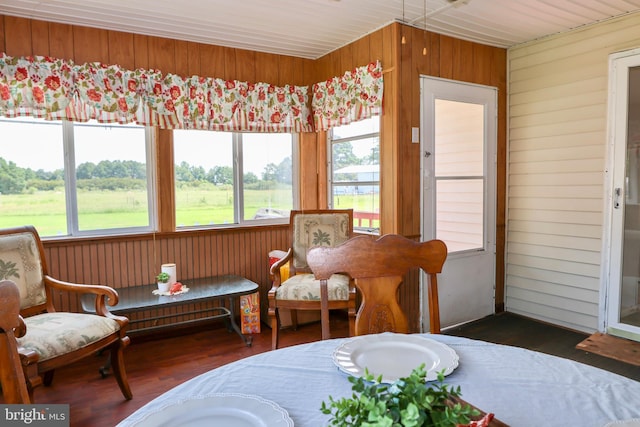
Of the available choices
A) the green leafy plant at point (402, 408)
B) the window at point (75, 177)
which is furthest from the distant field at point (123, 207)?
the green leafy plant at point (402, 408)

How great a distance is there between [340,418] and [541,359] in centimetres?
73

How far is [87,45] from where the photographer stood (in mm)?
3133

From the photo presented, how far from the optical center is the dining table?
2.92ft

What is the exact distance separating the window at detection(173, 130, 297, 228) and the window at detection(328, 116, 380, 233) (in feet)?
1.46

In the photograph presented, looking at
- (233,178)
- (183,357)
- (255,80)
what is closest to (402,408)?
(183,357)

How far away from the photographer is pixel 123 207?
3.40 m

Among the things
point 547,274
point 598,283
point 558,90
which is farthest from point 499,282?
point 558,90

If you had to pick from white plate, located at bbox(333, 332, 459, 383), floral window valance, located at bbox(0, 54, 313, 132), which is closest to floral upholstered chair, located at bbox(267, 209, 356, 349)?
floral window valance, located at bbox(0, 54, 313, 132)

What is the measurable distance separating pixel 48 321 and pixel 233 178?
1.90 metres

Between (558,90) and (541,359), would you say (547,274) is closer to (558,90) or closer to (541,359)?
(558,90)

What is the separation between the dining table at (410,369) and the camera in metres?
0.89

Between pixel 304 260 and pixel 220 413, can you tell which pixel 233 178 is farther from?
pixel 220 413

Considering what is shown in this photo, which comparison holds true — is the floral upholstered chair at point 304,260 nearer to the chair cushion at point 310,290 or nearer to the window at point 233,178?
the chair cushion at point 310,290
